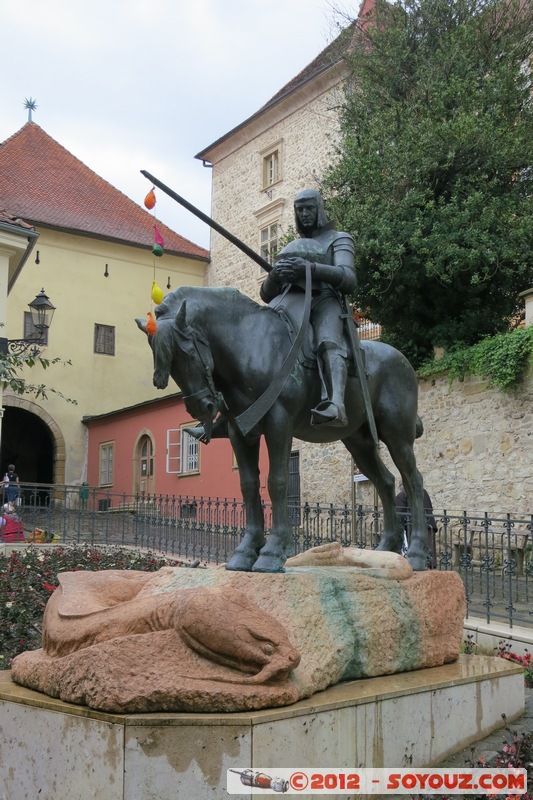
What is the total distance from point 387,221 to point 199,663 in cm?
1411

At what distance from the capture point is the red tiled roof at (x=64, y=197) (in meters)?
28.7

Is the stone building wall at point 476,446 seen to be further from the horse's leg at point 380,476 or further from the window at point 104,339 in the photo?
the window at point 104,339

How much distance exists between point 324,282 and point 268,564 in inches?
72.6

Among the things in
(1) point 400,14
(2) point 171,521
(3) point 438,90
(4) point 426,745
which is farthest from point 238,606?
(1) point 400,14

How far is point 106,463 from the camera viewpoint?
28031mm

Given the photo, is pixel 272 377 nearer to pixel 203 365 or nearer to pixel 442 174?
pixel 203 365

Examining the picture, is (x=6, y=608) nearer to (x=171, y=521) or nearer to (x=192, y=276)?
(x=171, y=521)

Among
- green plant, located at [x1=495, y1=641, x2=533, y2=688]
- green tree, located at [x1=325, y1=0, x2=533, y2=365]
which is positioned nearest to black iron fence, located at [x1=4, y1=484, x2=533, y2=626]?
green tree, located at [x1=325, y1=0, x2=533, y2=365]

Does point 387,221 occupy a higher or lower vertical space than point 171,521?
higher

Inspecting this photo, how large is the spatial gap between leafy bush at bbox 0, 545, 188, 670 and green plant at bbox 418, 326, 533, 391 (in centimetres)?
674

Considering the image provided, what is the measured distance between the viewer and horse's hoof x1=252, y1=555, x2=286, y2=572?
179 inches

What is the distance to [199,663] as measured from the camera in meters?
3.70

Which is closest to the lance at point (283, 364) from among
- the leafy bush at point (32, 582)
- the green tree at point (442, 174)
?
the leafy bush at point (32, 582)

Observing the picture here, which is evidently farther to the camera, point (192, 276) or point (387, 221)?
point (192, 276)
